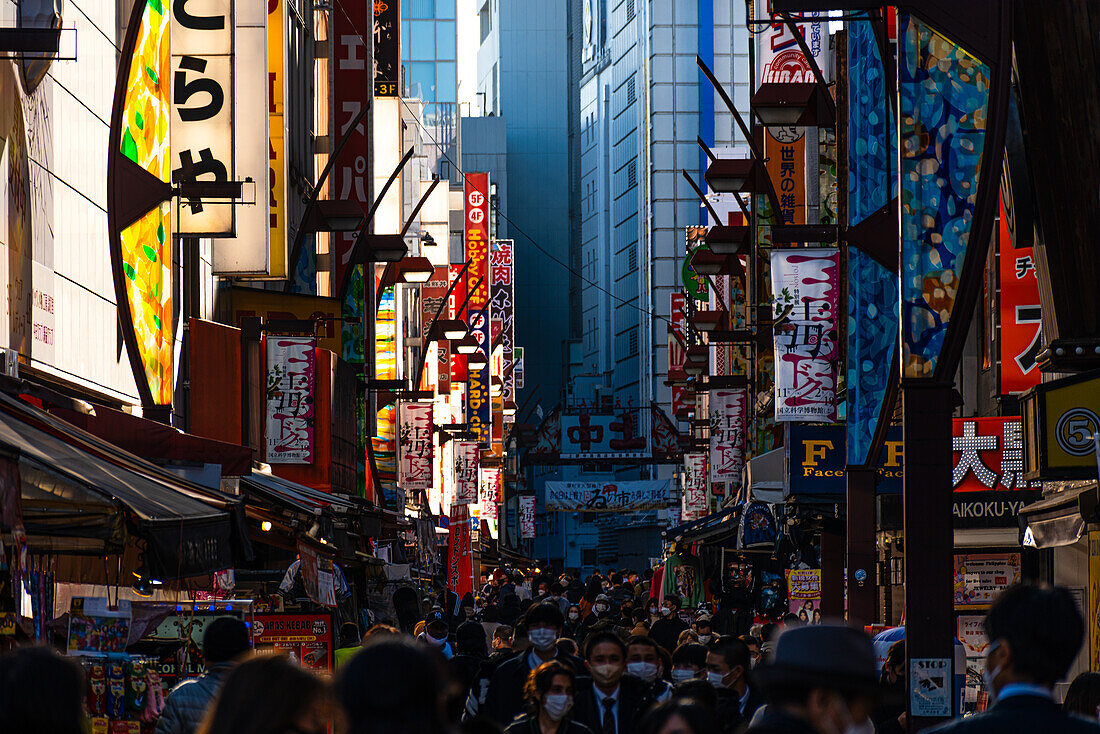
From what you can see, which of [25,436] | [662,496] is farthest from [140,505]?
[662,496]

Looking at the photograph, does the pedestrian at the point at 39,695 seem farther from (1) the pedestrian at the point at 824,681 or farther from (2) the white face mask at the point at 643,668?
(2) the white face mask at the point at 643,668

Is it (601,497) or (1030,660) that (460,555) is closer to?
(601,497)

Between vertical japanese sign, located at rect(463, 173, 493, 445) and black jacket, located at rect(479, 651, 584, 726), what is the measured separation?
153ft

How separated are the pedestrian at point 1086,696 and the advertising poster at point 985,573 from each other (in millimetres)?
11253

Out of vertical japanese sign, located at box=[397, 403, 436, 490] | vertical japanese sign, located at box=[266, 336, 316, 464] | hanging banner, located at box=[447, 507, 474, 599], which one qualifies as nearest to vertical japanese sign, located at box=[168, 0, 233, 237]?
vertical japanese sign, located at box=[266, 336, 316, 464]

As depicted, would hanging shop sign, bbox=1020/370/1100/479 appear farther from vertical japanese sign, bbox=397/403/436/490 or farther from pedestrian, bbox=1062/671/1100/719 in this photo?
vertical japanese sign, bbox=397/403/436/490

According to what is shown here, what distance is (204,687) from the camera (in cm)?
687

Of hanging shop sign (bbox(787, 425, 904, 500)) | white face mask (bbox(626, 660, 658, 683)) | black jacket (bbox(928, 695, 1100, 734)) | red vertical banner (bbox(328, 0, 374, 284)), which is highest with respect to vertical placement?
red vertical banner (bbox(328, 0, 374, 284))

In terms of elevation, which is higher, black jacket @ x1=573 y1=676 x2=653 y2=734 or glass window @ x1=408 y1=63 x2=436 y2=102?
glass window @ x1=408 y1=63 x2=436 y2=102

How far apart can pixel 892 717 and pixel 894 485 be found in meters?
11.4

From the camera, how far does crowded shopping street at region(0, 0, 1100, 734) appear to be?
684cm

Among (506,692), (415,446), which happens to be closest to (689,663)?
(506,692)

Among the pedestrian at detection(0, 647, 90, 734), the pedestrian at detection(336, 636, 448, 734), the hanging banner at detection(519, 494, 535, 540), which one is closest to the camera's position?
the pedestrian at detection(336, 636, 448, 734)

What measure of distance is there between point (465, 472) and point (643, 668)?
43535mm
